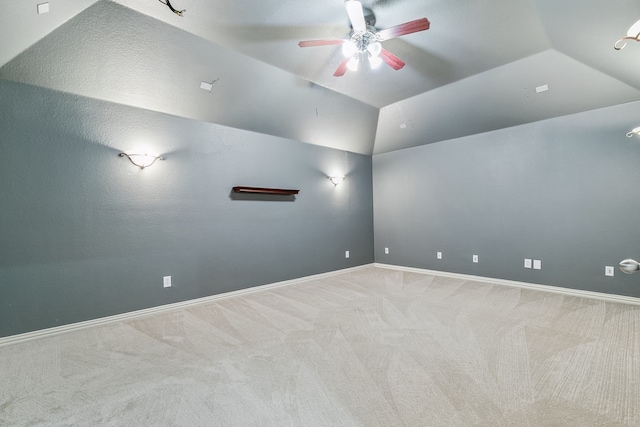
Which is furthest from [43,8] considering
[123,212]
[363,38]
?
[363,38]

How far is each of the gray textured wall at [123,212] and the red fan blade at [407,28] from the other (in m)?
2.50

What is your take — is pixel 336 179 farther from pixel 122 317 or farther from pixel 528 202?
pixel 122 317

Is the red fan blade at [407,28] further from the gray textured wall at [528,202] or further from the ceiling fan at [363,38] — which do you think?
the gray textured wall at [528,202]

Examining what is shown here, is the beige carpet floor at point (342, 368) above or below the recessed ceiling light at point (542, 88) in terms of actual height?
below

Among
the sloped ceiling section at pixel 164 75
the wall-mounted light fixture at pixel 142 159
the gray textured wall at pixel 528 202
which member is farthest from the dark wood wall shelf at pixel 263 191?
the gray textured wall at pixel 528 202

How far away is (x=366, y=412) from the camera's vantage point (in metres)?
1.56

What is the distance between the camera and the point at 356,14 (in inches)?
86.4

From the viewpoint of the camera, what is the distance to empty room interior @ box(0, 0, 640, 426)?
1832 millimetres

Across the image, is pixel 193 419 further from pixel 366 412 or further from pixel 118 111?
pixel 118 111

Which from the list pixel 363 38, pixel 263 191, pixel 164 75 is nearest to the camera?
pixel 363 38

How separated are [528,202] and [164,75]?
504 centimetres

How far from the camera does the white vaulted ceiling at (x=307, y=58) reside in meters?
2.40

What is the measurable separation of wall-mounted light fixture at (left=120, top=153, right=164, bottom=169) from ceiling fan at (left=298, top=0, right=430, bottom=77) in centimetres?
219

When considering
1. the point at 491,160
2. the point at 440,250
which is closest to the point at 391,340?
the point at 440,250
